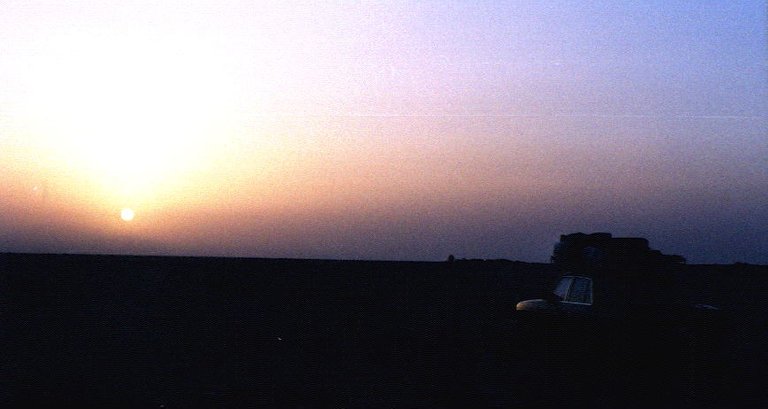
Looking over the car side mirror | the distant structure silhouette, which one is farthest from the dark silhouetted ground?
the distant structure silhouette

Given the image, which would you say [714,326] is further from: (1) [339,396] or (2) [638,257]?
(1) [339,396]

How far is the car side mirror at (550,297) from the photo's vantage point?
1490 centimetres


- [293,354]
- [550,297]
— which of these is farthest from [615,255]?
[293,354]

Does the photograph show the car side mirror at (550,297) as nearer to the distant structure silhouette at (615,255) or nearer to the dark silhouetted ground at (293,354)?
the distant structure silhouette at (615,255)

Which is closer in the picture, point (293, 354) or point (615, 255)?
point (615, 255)

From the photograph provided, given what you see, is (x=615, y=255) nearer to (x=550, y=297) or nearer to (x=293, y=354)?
(x=550, y=297)

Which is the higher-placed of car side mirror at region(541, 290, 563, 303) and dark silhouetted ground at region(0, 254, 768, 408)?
car side mirror at region(541, 290, 563, 303)

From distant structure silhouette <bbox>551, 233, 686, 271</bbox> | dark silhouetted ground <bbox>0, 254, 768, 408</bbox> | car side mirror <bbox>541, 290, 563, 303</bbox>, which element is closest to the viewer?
dark silhouetted ground <bbox>0, 254, 768, 408</bbox>

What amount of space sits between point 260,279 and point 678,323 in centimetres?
3786

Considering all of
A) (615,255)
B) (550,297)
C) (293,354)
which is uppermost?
(615,255)

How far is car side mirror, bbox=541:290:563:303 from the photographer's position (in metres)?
14.9

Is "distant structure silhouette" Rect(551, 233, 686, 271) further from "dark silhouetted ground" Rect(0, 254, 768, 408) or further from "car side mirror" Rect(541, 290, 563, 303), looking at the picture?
"dark silhouetted ground" Rect(0, 254, 768, 408)

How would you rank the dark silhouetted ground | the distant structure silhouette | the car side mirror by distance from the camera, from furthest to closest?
the car side mirror < the distant structure silhouette < the dark silhouetted ground

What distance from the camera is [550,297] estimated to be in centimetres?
1500
